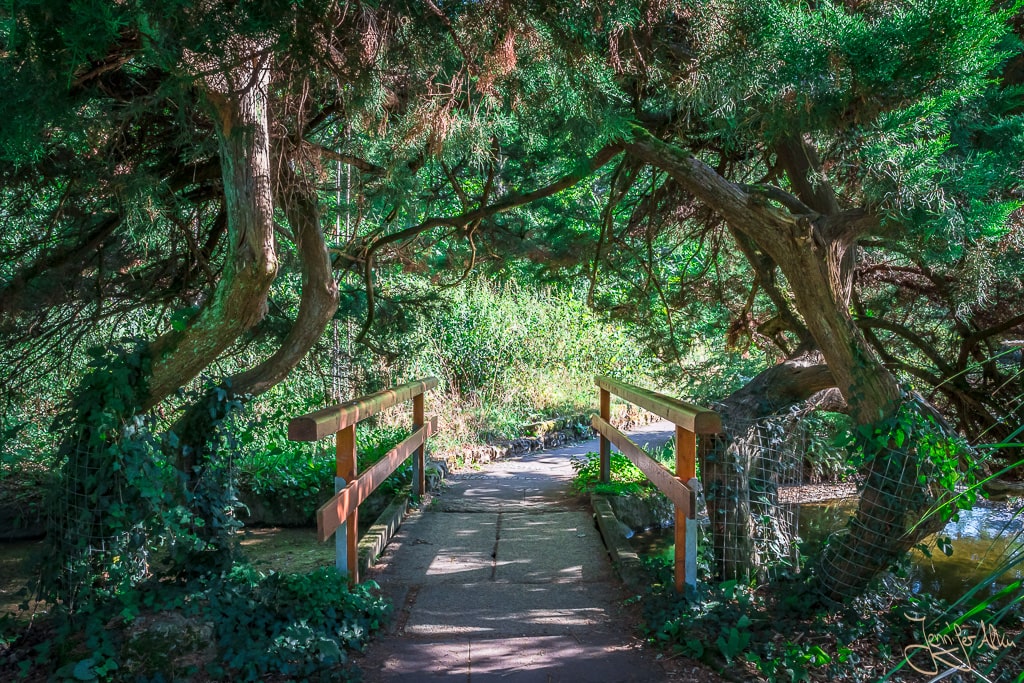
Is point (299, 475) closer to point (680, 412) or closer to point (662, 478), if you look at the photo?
point (662, 478)

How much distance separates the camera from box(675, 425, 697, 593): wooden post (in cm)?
430

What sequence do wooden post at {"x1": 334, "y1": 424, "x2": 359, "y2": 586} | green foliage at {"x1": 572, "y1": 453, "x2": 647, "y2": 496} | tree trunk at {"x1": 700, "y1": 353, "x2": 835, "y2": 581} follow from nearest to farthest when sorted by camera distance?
wooden post at {"x1": 334, "y1": 424, "x2": 359, "y2": 586}, tree trunk at {"x1": 700, "y1": 353, "x2": 835, "y2": 581}, green foliage at {"x1": 572, "y1": 453, "x2": 647, "y2": 496}

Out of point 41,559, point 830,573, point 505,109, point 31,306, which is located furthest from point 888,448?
point 31,306

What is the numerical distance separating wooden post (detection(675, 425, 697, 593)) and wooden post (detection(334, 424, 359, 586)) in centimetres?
185

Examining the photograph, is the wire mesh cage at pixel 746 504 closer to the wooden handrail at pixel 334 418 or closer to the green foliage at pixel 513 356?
the wooden handrail at pixel 334 418

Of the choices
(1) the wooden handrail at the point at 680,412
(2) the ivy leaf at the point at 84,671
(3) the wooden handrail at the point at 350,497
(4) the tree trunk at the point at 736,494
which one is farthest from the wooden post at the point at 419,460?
(2) the ivy leaf at the point at 84,671

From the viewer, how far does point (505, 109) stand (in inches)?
202

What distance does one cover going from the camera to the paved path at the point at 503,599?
149 inches

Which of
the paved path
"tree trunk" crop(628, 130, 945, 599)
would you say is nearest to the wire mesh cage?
"tree trunk" crop(628, 130, 945, 599)

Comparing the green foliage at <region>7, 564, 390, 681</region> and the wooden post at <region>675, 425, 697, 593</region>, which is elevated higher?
the wooden post at <region>675, 425, 697, 593</region>

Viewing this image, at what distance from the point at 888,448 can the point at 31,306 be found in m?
5.99

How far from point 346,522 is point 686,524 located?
1902 mm

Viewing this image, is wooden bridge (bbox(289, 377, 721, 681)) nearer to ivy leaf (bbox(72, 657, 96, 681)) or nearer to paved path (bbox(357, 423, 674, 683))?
paved path (bbox(357, 423, 674, 683))

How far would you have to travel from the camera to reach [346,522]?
441 centimetres
